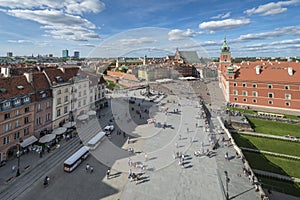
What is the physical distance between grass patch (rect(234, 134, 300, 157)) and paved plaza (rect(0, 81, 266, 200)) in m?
4.72

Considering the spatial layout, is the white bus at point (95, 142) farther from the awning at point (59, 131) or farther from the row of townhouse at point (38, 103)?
the row of townhouse at point (38, 103)

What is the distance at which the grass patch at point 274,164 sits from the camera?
21641 mm

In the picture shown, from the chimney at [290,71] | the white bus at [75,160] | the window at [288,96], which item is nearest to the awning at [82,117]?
the white bus at [75,160]

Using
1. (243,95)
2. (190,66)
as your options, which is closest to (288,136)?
(243,95)

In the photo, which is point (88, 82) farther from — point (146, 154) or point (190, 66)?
point (190, 66)

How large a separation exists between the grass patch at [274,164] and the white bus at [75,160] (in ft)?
65.8

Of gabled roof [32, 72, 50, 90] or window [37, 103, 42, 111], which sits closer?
window [37, 103, 42, 111]

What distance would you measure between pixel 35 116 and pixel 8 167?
706 cm

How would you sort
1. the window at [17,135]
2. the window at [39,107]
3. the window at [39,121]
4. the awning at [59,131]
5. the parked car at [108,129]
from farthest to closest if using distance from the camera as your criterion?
the parked car at [108,129] → the awning at [59,131] → the window at [39,107] → the window at [39,121] → the window at [17,135]

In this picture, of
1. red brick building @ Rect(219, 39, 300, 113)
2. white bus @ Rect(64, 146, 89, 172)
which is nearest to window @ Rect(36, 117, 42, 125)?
white bus @ Rect(64, 146, 89, 172)

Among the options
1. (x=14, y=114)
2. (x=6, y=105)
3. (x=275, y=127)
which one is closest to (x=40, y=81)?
(x=14, y=114)

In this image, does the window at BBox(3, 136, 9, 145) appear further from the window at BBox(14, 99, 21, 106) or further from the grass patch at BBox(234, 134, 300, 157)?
the grass patch at BBox(234, 134, 300, 157)

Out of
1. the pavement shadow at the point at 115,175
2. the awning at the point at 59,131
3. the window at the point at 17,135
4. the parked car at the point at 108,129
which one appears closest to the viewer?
the pavement shadow at the point at 115,175

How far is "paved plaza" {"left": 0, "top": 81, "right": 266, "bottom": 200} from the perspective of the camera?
14609 mm
